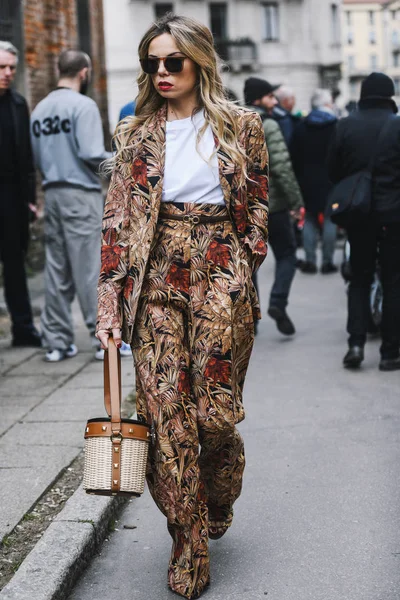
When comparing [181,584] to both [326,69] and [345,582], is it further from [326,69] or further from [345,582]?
[326,69]

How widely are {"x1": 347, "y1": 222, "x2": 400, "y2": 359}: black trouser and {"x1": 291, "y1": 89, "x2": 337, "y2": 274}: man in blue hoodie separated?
4689 mm

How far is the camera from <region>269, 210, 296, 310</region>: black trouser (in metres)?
8.73

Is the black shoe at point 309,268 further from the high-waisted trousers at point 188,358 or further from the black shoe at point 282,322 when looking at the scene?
the high-waisted trousers at point 188,358

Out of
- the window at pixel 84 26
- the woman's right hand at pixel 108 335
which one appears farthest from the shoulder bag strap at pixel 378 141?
the window at pixel 84 26

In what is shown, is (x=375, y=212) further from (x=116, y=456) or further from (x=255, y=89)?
(x=116, y=456)

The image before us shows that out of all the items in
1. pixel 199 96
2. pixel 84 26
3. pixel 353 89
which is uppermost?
pixel 353 89

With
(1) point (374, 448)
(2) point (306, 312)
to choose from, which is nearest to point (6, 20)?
(2) point (306, 312)

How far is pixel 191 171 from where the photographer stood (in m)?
3.86

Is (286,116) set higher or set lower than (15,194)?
higher

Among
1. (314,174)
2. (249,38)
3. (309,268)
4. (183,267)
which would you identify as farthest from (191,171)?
(249,38)

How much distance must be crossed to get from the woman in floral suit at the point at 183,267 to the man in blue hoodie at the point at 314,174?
27.1 feet

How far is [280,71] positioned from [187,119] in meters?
48.2

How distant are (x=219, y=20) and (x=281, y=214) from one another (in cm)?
4331

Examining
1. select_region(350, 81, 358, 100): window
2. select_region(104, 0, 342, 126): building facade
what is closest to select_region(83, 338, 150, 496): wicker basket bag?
select_region(104, 0, 342, 126): building facade
